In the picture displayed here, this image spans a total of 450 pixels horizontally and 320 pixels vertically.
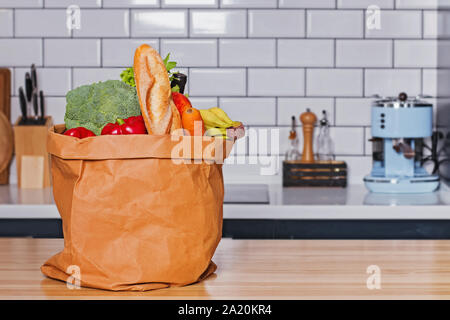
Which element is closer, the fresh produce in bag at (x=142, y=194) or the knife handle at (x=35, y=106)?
the fresh produce in bag at (x=142, y=194)

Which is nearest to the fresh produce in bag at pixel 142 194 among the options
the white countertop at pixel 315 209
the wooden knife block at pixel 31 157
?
the white countertop at pixel 315 209

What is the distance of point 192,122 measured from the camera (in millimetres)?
915

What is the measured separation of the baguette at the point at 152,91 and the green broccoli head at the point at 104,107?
0.08 meters

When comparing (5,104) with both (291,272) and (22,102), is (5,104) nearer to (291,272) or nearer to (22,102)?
(22,102)

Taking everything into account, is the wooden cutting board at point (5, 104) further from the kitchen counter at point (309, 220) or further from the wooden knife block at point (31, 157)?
the kitchen counter at point (309, 220)

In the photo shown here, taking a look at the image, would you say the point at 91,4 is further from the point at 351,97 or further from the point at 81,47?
Answer: the point at 351,97

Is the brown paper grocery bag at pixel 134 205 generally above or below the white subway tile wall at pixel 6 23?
below

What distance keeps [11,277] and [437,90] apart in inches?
75.0

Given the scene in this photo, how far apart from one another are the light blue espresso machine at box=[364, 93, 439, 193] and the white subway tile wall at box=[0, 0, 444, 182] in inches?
9.9

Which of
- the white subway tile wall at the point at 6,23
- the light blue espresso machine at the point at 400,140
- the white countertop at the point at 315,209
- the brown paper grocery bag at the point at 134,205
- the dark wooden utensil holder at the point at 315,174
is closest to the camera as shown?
the brown paper grocery bag at the point at 134,205

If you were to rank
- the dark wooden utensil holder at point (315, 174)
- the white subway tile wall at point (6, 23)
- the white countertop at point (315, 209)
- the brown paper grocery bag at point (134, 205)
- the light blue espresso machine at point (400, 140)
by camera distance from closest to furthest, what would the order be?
the brown paper grocery bag at point (134, 205), the white countertop at point (315, 209), the light blue espresso machine at point (400, 140), the dark wooden utensil holder at point (315, 174), the white subway tile wall at point (6, 23)

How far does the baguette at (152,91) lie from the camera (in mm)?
878

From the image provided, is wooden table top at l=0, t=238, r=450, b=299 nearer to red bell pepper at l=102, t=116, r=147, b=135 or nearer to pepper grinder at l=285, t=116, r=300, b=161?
red bell pepper at l=102, t=116, r=147, b=135

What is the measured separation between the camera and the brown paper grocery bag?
85 cm
